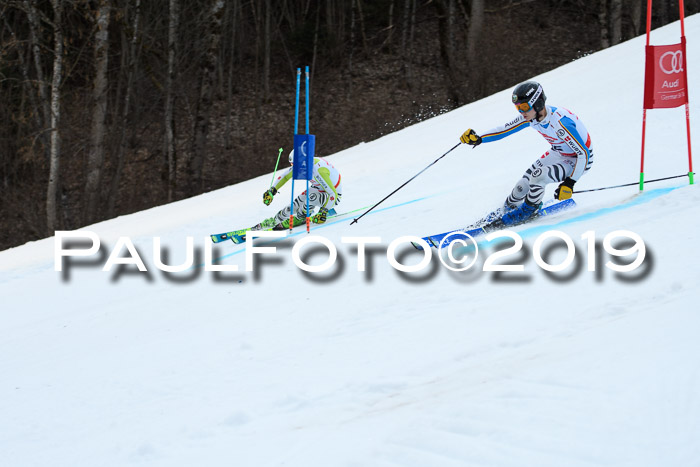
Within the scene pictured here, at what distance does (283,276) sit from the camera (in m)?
6.57

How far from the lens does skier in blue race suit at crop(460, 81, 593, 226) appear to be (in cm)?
653

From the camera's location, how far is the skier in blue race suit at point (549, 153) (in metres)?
6.53

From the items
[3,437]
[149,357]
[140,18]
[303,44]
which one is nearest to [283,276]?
[149,357]

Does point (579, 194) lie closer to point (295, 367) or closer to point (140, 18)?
point (295, 367)

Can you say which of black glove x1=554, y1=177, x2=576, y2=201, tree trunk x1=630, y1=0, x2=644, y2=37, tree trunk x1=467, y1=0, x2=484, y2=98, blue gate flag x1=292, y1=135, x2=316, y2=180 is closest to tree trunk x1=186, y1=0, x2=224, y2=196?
tree trunk x1=467, y1=0, x2=484, y2=98

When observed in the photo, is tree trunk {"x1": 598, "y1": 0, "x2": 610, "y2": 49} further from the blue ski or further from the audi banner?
the blue ski

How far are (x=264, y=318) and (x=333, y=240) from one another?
2192mm

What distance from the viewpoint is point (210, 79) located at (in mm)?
16219

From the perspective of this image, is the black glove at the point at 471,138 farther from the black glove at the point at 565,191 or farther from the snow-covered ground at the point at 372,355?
the snow-covered ground at the point at 372,355

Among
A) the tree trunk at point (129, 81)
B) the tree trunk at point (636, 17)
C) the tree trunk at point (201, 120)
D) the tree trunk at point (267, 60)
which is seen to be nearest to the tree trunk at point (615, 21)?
the tree trunk at point (636, 17)

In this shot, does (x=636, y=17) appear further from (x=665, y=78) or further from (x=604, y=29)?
(x=665, y=78)

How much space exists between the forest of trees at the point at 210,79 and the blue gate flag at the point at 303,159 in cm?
839

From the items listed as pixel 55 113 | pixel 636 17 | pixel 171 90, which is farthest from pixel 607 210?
pixel 636 17

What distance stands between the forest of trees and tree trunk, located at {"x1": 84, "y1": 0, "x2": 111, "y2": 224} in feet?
0.10
